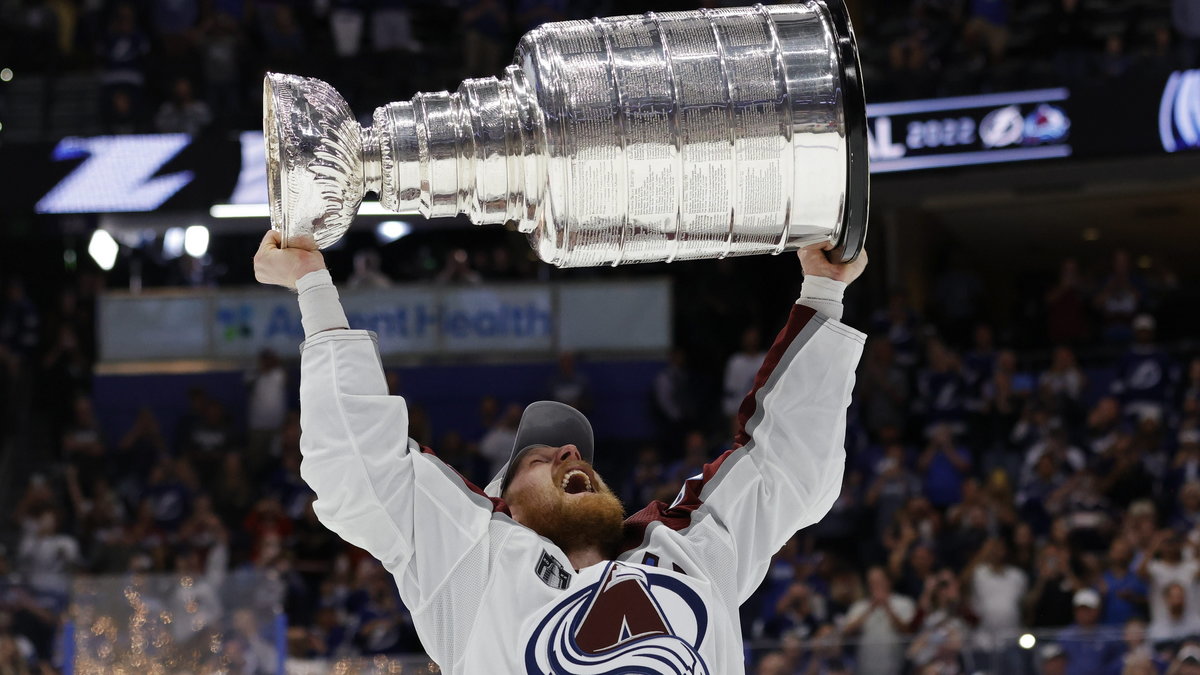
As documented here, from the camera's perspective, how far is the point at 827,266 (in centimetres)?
269

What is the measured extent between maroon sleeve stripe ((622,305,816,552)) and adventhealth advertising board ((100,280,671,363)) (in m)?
7.79

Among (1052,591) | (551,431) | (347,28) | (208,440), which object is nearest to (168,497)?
(208,440)

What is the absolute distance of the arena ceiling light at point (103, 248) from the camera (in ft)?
39.5

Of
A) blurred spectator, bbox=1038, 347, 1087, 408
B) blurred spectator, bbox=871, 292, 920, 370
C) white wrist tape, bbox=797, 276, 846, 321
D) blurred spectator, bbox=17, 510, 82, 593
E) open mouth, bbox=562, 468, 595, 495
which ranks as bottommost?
blurred spectator, bbox=17, 510, 82, 593

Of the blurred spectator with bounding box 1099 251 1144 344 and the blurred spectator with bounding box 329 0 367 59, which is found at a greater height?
the blurred spectator with bounding box 329 0 367 59

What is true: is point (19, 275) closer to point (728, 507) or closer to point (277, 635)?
point (277, 635)

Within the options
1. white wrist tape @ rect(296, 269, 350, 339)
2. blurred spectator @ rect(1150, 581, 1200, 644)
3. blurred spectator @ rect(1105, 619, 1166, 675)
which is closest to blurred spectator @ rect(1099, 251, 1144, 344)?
blurred spectator @ rect(1150, 581, 1200, 644)

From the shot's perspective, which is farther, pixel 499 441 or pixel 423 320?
pixel 423 320

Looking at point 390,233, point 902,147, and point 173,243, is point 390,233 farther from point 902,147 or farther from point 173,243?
point 902,147

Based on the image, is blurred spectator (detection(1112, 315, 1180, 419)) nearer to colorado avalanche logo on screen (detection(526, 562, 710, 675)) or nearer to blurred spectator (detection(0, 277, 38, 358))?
colorado avalanche logo on screen (detection(526, 562, 710, 675))

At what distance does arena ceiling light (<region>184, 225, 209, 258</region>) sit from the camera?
38.1 feet

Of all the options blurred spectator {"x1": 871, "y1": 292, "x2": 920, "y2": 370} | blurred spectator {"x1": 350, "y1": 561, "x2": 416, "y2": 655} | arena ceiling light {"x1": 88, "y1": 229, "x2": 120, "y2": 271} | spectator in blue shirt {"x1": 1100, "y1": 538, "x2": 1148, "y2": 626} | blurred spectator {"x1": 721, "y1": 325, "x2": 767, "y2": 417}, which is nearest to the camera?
spectator in blue shirt {"x1": 1100, "y1": 538, "x2": 1148, "y2": 626}

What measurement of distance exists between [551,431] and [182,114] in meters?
8.08

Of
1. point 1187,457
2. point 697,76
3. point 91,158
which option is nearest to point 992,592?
point 1187,457
